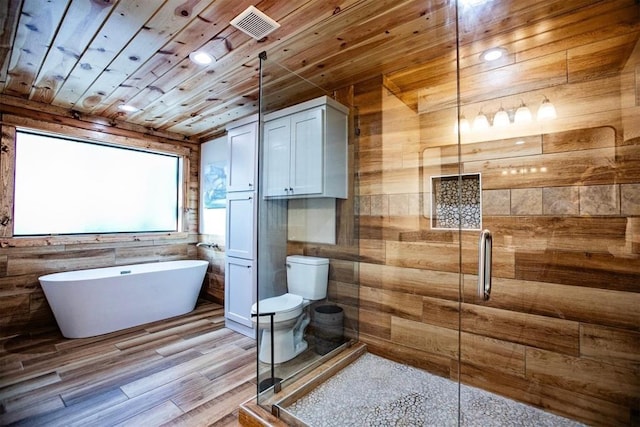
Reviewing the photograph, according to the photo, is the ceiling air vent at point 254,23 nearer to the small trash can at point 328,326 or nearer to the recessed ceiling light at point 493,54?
the recessed ceiling light at point 493,54

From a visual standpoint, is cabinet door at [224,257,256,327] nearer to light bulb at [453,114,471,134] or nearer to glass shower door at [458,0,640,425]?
glass shower door at [458,0,640,425]

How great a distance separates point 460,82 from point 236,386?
275 cm

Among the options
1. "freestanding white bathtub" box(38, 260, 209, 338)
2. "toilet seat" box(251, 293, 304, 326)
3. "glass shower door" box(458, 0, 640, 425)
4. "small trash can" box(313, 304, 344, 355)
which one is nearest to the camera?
"glass shower door" box(458, 0, 640, 425)

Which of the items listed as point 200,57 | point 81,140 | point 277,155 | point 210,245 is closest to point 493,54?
point 277,155

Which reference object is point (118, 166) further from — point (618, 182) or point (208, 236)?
point (618, 182)

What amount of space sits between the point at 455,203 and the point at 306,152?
126 centimetres

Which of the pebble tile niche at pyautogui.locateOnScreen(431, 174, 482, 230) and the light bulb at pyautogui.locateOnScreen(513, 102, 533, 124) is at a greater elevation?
the light bulb at pyautogui.locateOnScreen(513, 102, 533, 124)

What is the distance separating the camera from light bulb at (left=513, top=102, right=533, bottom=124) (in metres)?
1.89

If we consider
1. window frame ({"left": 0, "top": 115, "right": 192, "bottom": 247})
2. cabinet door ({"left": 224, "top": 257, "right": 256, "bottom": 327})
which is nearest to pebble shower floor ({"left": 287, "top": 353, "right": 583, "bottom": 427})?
cabinet door ({"left": 224, "top": 257, "right": 256, "bottom": 327})

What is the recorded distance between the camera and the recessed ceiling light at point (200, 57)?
213cm

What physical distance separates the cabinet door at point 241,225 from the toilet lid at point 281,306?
0.73 meters

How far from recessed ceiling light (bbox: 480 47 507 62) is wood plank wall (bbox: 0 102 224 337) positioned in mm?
3559

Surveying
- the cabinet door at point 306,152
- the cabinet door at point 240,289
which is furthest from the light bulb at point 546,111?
the cabinet door at point 240,289

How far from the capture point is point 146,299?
3.27 m
